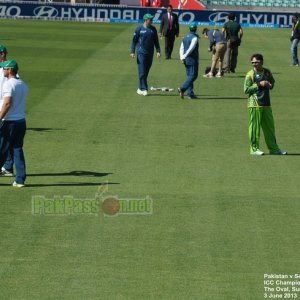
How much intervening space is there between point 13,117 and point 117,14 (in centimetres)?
4463

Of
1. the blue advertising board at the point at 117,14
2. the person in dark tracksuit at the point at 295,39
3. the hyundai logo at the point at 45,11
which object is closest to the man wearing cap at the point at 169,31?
the person in dark tracksuit at the point at 295,39

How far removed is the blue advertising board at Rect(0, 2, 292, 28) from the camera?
5900 centimetres

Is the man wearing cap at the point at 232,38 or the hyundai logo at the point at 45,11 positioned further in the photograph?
the hyundai logo at the point at 45,11

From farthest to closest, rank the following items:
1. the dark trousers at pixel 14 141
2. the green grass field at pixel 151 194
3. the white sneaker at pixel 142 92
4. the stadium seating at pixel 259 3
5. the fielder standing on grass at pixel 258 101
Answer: the stadium seating at pixel 259 3 < the white sneaker at pixel 142 92 < the fielder standing on grass at pixel 258 101 < the dark trousers at pixel 14 141 < the green grass field at pixel 151 194

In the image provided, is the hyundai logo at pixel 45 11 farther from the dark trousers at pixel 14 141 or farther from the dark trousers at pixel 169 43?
the dark trousers at pixel 14 141

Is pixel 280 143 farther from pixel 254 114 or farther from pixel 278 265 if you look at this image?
pixel 278 265

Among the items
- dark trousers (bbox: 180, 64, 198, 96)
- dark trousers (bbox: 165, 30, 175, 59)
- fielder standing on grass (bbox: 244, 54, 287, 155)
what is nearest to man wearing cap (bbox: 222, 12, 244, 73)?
dark trousers (bbox: 165, 30, 175, 59)

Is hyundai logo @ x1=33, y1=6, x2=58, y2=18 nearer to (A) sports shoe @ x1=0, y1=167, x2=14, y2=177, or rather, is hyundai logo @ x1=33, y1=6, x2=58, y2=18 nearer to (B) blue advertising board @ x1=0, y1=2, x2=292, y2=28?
(B) blue advertising board @ x1=0, y1=2, x2=292, y2=28

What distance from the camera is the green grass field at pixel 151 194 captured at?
12078 millimetres

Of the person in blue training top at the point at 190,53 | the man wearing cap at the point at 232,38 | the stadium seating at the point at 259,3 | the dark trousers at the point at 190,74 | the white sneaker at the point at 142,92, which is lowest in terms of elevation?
the stadium seating at the point at 259,3

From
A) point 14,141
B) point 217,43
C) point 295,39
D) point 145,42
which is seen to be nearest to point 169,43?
point 295,39

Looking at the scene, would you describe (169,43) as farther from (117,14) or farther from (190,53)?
(117,14)

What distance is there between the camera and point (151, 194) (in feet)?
53.7

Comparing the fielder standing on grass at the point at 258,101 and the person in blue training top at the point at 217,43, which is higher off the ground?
the fielder standing on grass at the point at 258,101
